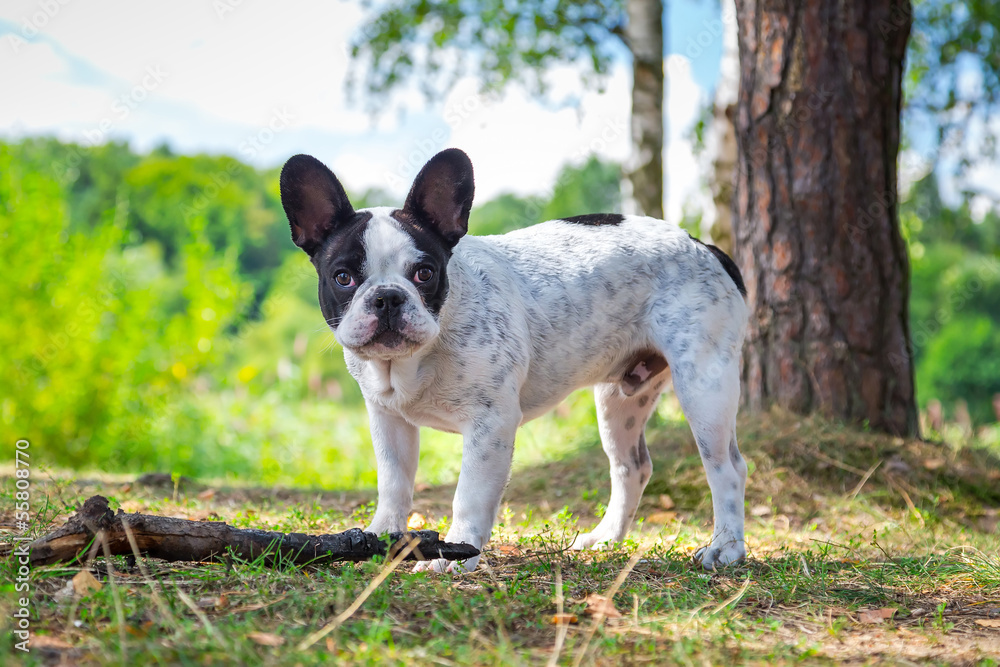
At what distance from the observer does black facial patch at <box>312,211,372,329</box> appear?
345 cm

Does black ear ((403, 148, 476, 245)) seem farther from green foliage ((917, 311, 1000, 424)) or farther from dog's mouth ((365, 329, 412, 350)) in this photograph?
green foliage ((917, 311, 1000, 424))

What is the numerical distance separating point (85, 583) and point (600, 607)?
1733 mm

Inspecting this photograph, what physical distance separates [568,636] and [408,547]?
28.9 inches

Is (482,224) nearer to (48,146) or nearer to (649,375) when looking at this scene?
(48,146)

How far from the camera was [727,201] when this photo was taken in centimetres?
805

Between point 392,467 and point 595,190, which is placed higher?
point 595,190

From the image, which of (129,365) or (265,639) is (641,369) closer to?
(265,639)

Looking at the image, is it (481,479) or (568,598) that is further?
(481,479)

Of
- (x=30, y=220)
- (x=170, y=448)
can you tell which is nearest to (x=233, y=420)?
(x=170, y=448)

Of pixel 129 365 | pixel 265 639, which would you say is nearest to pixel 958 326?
pixel 129 365

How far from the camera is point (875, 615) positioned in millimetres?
3127

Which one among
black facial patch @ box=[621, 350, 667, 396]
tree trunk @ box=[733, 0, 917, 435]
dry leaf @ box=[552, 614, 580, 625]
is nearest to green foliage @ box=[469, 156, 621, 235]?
tree trunk @ box=[733, 0, 917, 435]

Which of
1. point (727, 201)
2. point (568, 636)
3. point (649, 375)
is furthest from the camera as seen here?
point (727, 201)

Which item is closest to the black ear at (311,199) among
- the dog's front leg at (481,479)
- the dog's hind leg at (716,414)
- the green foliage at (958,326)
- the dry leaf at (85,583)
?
the dog's front leg at (481,479)
